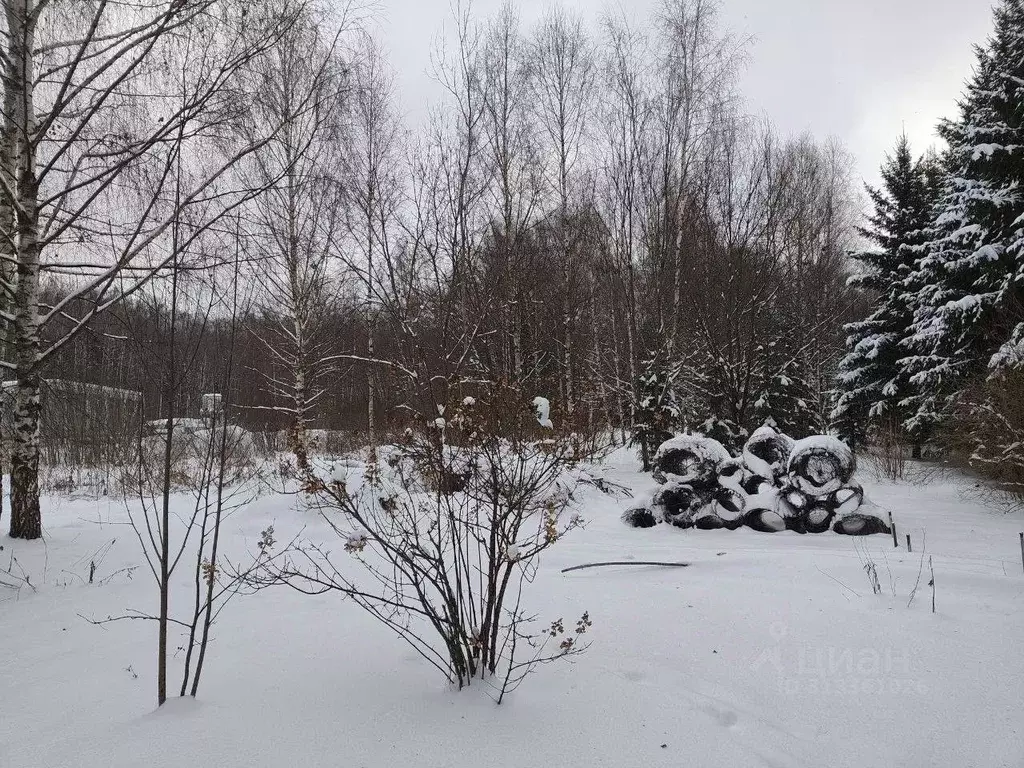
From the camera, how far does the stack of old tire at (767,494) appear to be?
224 inches

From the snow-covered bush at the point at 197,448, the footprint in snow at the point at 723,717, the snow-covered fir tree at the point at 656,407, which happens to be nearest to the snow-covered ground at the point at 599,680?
the footprint in snow at the point at 723,717

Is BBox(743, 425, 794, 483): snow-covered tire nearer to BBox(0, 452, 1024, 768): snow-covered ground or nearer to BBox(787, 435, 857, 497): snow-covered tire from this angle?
BBox(787, 435, 857, 497): snow-covered tire

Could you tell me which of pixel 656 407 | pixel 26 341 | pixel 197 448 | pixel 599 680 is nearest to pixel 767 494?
pixel 656 407

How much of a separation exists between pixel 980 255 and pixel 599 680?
10.2m

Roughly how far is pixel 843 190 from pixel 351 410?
19927mm

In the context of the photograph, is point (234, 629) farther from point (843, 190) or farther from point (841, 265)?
point (843, 190)

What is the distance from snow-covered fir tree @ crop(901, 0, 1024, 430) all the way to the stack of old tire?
3.72 metres

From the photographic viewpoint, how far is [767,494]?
635 centimetres

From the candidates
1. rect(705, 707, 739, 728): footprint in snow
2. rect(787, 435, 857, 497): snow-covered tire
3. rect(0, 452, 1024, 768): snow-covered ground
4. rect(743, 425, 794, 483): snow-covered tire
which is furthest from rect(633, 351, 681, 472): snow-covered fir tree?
rect(705, 707, 739, 728): footprint in snow

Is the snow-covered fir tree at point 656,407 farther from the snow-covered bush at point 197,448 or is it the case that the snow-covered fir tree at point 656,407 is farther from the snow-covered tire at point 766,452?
the snow-covered bush at point 197,448

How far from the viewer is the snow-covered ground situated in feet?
6.05

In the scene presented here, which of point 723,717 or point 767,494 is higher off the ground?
point 767,494

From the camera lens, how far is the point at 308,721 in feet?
6.53

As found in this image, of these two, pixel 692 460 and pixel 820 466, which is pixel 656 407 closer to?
pixel 692 460
